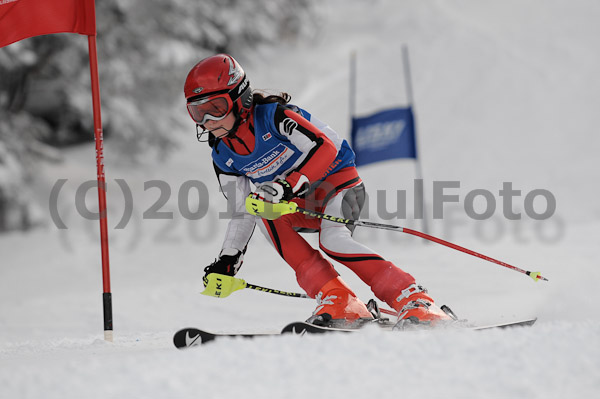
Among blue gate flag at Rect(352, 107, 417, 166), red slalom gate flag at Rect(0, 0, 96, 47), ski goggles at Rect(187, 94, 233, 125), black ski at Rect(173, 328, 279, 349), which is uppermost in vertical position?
red slalom gate flag at Rect(0, 0, 96, 47)

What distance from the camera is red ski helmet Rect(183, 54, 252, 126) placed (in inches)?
130

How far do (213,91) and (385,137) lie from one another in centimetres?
551

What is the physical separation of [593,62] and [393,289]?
1391 cm

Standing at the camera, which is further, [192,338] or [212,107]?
[212,107]

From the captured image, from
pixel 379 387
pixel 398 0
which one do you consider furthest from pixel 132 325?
pixel 398 0

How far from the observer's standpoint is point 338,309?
3.28 m

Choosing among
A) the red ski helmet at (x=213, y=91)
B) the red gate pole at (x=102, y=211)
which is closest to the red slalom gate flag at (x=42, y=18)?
the red gate pole at (x=102, y=211)

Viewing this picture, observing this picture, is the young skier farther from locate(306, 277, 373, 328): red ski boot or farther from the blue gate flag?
the blue gate flag

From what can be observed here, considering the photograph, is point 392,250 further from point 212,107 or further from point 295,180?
point 212,107

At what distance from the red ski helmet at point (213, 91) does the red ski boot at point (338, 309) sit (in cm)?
103

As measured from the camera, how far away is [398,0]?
861 inches

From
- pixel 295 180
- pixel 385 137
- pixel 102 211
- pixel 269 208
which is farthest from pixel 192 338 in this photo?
pixel 385 137

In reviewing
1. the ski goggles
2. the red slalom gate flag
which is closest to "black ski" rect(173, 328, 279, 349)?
the ski goggles

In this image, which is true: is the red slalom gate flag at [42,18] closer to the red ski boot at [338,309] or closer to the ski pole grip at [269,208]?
the ski pole grip at [269,208]
